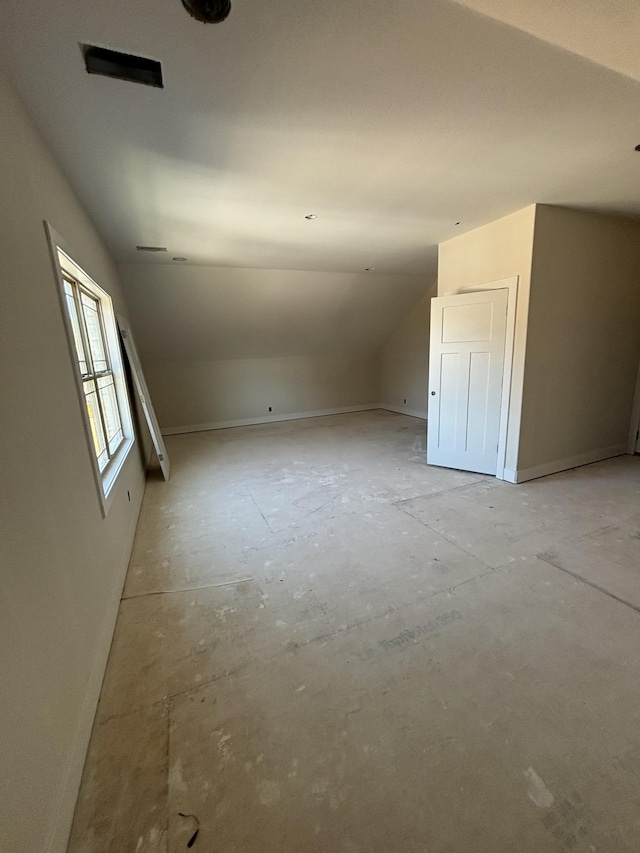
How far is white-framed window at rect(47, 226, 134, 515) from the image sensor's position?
1976 millimetres

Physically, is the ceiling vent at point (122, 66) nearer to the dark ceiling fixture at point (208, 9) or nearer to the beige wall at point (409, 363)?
the dark ceiling fixture at point (208, 9)

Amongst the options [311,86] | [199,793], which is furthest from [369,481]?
[311,86]

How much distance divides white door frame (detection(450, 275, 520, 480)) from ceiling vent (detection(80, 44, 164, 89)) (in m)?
3.02

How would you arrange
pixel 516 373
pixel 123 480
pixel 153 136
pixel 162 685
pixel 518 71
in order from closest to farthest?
pixel 518 71
pixel 162 685
pixel 153 136
pixel 123 480
pixel 516 373

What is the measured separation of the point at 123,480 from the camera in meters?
2.79

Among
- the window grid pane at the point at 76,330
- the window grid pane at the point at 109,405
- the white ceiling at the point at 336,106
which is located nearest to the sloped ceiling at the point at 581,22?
the white ceiling at the point at 336,106

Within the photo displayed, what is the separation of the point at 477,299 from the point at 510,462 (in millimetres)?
1643

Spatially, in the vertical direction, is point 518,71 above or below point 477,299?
above

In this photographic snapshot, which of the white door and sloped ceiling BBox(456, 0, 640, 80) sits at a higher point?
sloped ceiling BBox(456, 0, 640, 80)

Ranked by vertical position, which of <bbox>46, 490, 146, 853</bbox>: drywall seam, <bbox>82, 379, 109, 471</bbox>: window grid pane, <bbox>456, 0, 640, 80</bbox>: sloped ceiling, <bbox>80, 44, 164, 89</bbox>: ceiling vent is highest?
<bbox>80, 44, 164, 89</bbox>: ceiling vent

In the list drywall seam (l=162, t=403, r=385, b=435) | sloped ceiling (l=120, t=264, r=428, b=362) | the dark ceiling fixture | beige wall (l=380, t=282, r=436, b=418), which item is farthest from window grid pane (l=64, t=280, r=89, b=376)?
beige wall (l=380, t=282, r=436, b=418)

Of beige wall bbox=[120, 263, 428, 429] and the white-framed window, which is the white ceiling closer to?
the white-framed window

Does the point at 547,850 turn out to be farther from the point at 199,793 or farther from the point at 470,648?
the point at 199,793

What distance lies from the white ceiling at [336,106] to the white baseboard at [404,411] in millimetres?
3977
